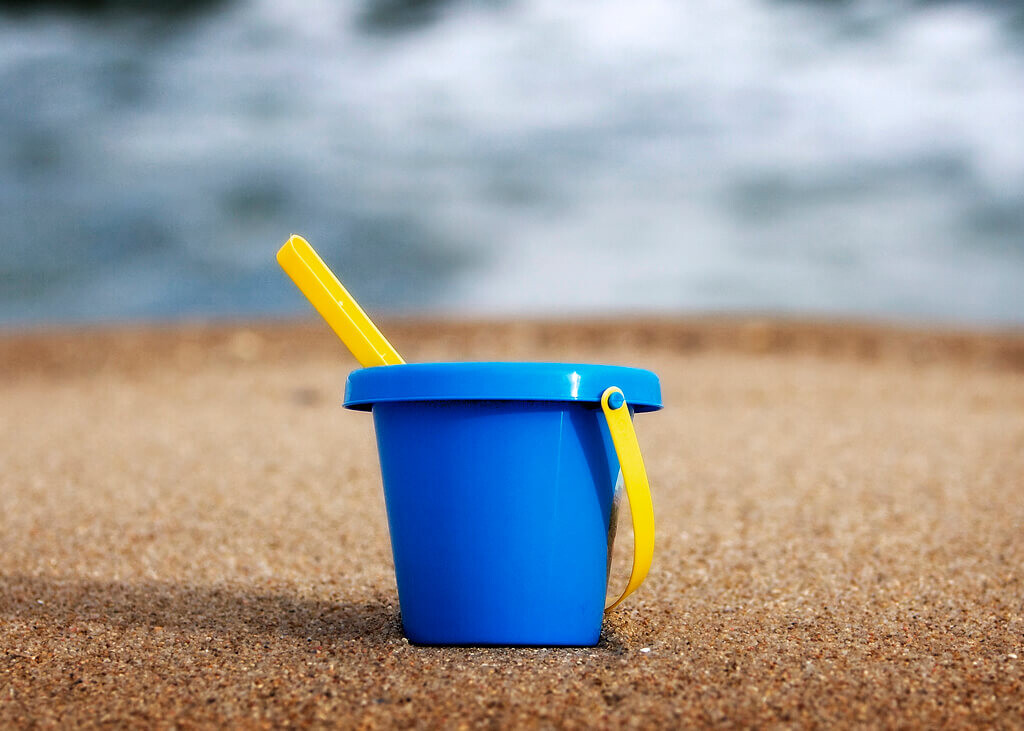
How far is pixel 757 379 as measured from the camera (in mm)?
8211

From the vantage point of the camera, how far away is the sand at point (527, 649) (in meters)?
1.89

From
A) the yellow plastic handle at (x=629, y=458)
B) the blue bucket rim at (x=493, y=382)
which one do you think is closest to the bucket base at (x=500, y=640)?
the yellow plastic handle at (x=629, y=458)

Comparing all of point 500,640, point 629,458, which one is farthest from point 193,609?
point 629,458

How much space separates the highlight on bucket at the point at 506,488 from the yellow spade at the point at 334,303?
15 cm

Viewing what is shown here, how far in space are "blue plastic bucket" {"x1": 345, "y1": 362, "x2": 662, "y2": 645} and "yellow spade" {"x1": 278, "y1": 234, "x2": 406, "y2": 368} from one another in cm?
15

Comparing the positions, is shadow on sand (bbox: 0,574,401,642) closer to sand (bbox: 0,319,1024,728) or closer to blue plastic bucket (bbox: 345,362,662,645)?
sand (bbox: 0,319,1024,728)

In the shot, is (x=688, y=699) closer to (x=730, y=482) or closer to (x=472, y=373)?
(x=472, y=373)

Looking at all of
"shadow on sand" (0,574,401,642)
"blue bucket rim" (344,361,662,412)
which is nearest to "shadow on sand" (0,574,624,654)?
"shadow on sand" (0,574,401,642)

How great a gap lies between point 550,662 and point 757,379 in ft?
21.4

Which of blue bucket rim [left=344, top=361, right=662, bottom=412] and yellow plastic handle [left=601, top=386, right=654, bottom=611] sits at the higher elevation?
blue bucket rim [left=344, top=361, right=662, bottom=412]

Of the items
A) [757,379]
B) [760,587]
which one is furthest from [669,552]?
[757,379]

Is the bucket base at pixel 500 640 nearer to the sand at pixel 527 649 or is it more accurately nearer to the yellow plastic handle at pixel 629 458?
the sand at pixel 527 649

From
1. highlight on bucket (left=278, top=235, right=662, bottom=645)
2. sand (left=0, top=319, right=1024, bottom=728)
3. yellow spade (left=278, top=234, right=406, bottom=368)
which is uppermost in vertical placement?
yellow spade (left=278, top=234, right=406, bottom=368)

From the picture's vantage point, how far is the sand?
1887 mm
